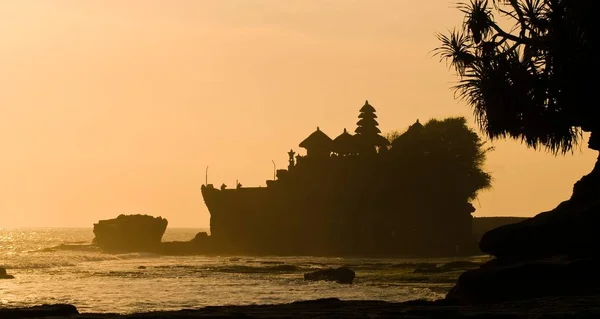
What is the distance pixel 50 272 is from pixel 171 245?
41.4m

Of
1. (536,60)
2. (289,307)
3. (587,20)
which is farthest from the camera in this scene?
(536,60)

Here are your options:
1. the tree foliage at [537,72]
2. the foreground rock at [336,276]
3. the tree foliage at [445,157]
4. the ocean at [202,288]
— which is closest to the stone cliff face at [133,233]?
the tree foliage at [445,157]

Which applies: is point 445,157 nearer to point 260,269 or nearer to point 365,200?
point 365,200

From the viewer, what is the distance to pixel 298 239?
94000 millimetres

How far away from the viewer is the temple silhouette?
8925 centimetres

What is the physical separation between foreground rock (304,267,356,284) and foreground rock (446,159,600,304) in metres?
28.5

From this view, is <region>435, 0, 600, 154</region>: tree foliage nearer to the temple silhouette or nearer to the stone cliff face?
the temple silhouette

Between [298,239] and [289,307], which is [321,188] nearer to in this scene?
[298,239]

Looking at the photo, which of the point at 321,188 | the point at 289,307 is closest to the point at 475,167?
the point at 321,188

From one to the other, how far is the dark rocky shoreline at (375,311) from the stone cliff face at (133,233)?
114 metres

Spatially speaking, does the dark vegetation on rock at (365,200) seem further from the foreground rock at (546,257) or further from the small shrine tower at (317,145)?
the foreground rock at (546,257)

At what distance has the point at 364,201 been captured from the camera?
297ft

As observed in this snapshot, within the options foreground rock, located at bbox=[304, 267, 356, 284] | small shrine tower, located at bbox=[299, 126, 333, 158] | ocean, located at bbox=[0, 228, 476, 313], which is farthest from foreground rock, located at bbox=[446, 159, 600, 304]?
small shrine tower, located at bbox=[299, 126, 333, 158]

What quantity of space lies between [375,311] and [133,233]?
118 meters
